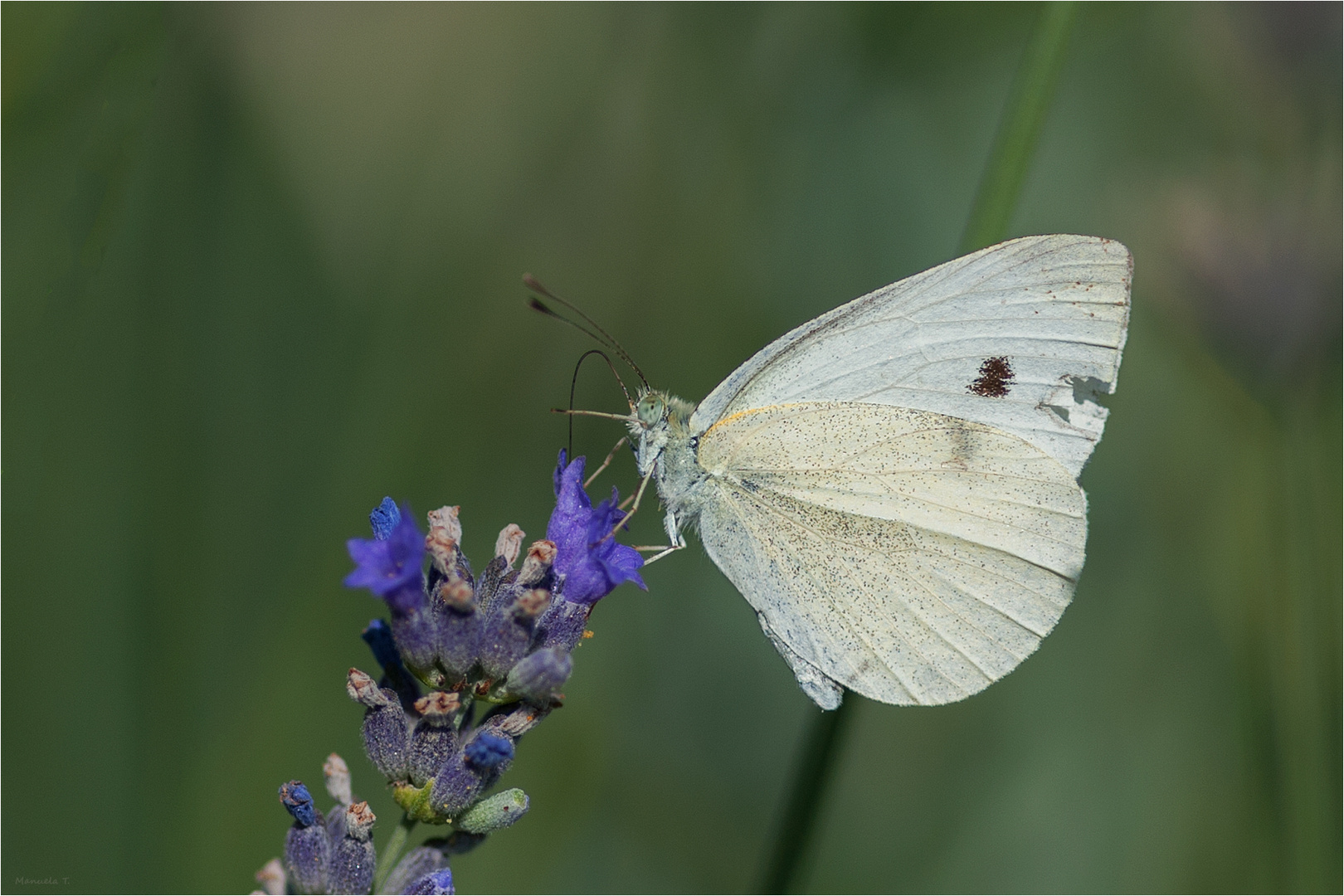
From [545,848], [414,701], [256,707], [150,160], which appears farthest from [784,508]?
[150,160]

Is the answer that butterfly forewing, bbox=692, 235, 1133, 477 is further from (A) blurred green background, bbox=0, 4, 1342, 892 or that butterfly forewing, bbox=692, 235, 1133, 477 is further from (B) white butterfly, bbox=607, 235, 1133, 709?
(A) blurred green background, bbox=0, 4, 1342, 892

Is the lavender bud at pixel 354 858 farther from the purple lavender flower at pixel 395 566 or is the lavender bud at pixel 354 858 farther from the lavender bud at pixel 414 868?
the purple lavender flower at pixel 395 566

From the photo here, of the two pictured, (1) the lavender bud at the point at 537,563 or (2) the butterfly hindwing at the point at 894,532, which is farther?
(2) the butterfly hindwing at the point at 894,532

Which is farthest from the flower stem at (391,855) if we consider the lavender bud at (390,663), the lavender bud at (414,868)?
the lavender bud at (390,663)

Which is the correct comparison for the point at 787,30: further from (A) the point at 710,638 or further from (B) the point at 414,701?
(B) the point at 414,701

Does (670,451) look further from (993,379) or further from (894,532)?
(993,379)

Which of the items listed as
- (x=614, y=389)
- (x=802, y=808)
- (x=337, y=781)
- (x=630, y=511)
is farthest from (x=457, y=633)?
(x=614, y=389)

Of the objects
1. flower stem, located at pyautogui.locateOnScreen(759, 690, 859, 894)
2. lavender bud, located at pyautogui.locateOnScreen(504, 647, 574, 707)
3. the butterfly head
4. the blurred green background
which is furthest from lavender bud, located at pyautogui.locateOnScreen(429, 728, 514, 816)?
the butterfly head
